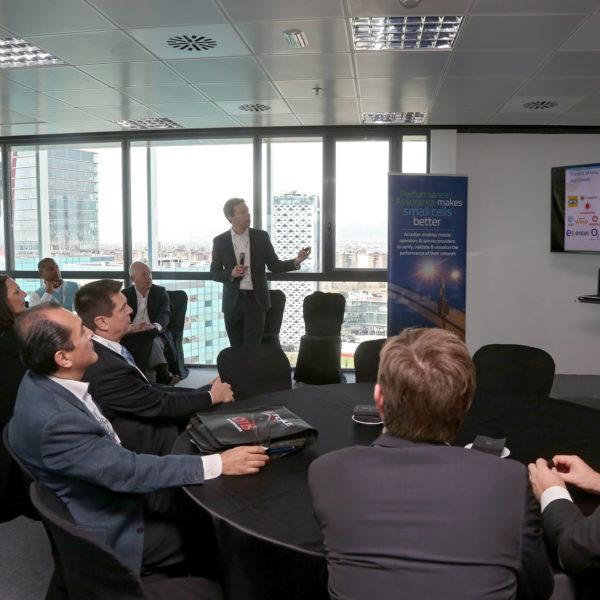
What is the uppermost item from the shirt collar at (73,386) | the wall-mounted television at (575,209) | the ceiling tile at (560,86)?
the ceiling tile at (560,86)

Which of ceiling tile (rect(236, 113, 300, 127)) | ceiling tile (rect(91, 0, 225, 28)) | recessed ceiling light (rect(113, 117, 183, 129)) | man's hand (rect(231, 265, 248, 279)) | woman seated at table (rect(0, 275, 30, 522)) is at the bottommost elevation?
woman seated at table (rect(0, 275, 30, 522))

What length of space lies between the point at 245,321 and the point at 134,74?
230 centimetres

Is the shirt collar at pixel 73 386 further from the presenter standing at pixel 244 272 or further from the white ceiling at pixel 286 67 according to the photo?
the presenter standing at pixel 244 272

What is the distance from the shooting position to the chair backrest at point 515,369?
124 inches

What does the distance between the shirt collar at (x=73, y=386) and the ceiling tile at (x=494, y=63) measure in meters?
3.62

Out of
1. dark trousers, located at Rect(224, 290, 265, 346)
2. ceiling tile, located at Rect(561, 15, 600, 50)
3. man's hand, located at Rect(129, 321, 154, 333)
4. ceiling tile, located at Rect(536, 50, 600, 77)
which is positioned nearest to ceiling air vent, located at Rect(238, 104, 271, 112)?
dark trousers, located at Rect(224, 290, 265, 346)

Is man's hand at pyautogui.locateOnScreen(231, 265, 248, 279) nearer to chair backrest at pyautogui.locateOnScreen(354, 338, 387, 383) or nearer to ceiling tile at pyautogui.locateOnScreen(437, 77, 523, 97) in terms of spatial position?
chair backrest at pyautogui.locateOnScreen(354, 338, 387, 383)

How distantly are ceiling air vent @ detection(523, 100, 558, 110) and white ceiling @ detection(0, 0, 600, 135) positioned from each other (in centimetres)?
8

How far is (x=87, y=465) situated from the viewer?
160cm

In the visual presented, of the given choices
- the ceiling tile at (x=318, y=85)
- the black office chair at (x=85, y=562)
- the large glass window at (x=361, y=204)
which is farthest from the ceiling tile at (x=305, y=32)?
the black office chair at (x=85, y=562)

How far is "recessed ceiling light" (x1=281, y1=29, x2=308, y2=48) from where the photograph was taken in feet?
12.4

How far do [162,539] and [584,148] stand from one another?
6.55m

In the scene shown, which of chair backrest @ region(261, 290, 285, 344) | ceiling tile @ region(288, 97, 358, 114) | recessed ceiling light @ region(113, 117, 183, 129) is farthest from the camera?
recessed ceiling light @ region(113, 117, 183, 129)

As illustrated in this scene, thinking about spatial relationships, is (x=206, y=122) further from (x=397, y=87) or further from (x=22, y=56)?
(x=397, y=87)
